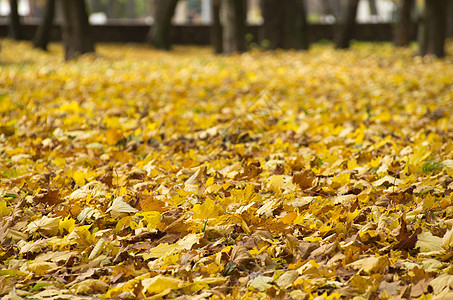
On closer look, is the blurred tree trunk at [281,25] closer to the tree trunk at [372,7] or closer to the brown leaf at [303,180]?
the brown leaf at [303,180]

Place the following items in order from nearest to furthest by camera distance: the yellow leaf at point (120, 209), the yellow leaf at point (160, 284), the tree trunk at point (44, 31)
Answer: the yellow leaf at point (160, 284)
the yellow leaf at point (120, 209)
the tree trunk at point (44, 31)

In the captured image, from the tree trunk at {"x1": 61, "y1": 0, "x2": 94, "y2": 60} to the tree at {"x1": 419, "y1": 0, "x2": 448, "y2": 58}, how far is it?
24.8ft

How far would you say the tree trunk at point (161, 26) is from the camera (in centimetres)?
1660

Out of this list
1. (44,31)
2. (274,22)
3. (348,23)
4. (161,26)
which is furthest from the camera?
(161,26)

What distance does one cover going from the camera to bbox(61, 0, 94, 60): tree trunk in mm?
11031

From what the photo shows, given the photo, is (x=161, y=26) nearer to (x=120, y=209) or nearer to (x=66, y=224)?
(x=120, y=209)

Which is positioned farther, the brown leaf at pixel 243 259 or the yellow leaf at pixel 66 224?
the yellow leaf at pixel 66 224

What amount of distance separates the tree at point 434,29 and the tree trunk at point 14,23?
1294cm

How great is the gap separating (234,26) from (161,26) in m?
5.24

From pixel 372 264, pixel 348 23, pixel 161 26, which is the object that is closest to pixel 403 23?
pixel 348 23

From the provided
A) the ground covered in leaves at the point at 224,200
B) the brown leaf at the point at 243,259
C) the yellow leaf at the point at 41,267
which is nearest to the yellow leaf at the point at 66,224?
the ground covered in leaves at the point at 224,200

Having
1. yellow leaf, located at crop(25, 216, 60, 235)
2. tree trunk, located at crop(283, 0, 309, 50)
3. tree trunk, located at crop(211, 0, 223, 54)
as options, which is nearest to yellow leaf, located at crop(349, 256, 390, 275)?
yellow leaf, located at crop(25, 216, 60, 235)

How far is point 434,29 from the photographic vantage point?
1073 cm

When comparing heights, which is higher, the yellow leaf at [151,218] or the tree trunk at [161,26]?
the tree trunk at [161,26]
